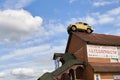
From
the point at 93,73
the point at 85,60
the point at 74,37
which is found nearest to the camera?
the point at 93,73

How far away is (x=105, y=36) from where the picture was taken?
5016 centimetres

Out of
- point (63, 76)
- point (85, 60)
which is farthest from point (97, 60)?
point (63, 76)

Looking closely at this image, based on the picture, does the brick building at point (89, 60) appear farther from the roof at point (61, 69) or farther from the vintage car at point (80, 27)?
the vintage car at point (80, 27)

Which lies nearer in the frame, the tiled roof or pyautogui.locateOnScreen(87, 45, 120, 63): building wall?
pyautogui.locateOnScreen(87, 45, 120, 63): building wall

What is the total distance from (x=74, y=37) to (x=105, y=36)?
18.3ft

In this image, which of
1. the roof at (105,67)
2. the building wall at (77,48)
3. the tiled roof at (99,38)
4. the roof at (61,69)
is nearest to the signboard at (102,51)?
the tiled roof at (99,38)

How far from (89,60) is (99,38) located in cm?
546

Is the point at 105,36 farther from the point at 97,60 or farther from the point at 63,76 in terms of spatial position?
the point at 63,76

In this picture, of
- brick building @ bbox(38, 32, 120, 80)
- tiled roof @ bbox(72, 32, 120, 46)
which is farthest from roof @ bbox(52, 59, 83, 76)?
tiled roof @ bbox(72, 32, 120, 46)

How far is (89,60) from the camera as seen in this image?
43500mm

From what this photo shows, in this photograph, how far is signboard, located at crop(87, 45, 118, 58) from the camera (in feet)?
145

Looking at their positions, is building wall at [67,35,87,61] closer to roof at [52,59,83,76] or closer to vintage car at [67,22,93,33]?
vintage car at [67,22,93,33]

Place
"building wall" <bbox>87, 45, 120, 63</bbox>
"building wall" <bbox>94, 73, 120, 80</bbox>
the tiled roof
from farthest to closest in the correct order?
1. the tiled roof
2. "building wall" <bbox>87, 45, 120, 63</bbox>
3. "building wall" <bbox>94, 73, 120, 80</bbox>

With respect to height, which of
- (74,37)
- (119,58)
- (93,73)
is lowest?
(93,73)
